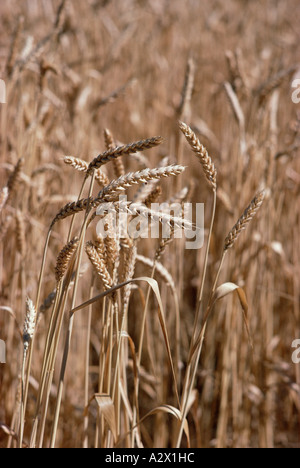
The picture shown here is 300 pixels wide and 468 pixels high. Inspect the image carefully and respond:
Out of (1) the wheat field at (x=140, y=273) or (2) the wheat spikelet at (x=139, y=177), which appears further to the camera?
(1) the wheat field at (x=140, y=273)

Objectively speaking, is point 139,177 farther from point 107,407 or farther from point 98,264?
point 107,407

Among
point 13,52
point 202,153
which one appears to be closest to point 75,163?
point 202,153

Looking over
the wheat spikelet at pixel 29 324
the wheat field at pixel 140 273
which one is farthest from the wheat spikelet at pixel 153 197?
the wheat spikelet at pixel 29 324

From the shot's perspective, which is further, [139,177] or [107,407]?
[107,407]

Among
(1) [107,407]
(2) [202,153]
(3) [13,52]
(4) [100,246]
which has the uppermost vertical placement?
(3) [13,52]

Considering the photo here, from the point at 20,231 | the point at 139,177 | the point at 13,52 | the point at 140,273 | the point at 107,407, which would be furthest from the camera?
the point at 140,273

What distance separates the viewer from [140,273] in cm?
165

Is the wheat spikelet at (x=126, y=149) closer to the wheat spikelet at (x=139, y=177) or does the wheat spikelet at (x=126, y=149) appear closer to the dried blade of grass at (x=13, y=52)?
the wheat spikelet at (x=139, y=177)

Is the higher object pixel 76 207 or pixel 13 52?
pixel 13 52

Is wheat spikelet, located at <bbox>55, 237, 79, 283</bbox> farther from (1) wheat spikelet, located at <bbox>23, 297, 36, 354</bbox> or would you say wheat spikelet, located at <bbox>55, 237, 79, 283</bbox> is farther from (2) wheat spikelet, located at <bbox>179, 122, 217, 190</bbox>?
(2) wheat spikelet, located at <bbox>179, 122, 217, 190</bbox>

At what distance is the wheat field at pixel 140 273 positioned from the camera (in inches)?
24.1

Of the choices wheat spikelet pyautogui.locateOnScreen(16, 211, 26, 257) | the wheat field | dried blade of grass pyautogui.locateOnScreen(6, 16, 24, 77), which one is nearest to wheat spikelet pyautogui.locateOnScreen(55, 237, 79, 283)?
the wheat field

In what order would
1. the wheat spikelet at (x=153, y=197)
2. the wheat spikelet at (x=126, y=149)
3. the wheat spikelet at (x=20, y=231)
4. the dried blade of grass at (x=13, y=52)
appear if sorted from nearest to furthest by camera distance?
1. the wheat spikelet at (x=126, y=149)
2. the wheat spikelet at (x=153, y=197)
3. the wheat spikelet at (x=20, y=231)
4. the dried blade of grass at (x=13, y=52)

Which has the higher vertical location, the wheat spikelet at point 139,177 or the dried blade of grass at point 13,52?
the dried blade of grass at point 13,52
